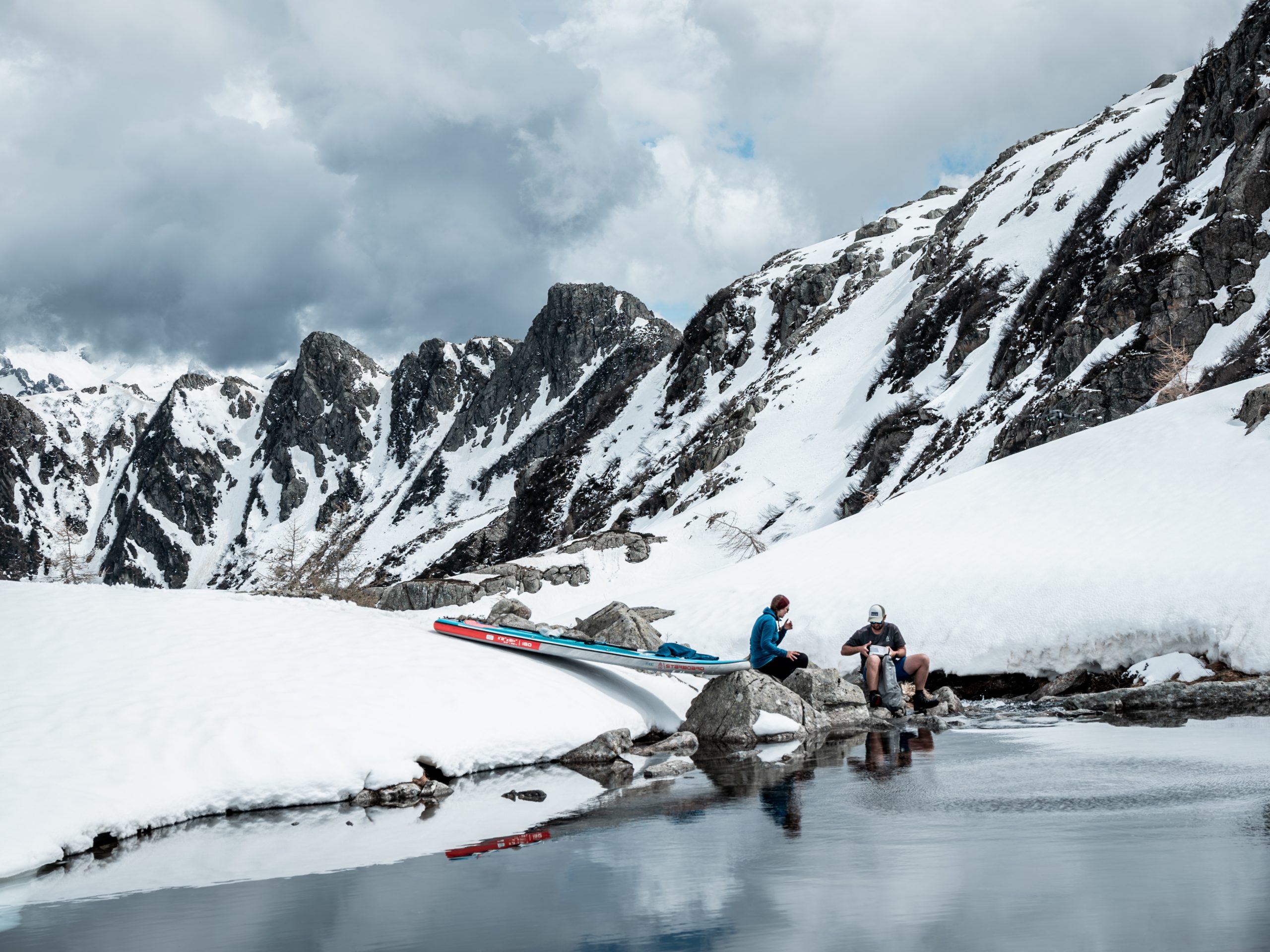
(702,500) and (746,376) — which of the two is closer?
(702,500)

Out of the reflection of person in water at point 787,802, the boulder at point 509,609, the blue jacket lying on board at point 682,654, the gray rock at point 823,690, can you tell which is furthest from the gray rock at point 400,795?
the boulder at point 509,609

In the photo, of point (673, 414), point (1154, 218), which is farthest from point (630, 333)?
point (1154, 218)

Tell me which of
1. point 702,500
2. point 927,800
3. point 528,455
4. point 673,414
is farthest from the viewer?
point 528,455

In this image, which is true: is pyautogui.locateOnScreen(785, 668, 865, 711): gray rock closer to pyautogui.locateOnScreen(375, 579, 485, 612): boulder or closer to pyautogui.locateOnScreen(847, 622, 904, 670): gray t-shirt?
pyautogui.locateOnScreen(847, 622, 904, 670): gray t-shirt

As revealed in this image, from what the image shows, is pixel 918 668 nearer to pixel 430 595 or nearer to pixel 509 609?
pixel 509 609

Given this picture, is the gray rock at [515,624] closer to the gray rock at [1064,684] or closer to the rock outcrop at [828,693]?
the rock outcrop at [828,693]

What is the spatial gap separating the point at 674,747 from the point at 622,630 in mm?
5737

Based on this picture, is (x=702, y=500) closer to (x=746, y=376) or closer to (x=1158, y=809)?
(x=746, y=376)

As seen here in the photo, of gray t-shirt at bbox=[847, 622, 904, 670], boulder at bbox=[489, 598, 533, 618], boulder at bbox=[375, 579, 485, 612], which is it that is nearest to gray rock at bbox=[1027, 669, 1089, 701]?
gray t-shirt at bbox=[847, 622, 904, 670]

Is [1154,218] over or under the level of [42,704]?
over

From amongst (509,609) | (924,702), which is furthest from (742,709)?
(509,609)

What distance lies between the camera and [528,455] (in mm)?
156375

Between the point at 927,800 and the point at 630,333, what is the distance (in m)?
156

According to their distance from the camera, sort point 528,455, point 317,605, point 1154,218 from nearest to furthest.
Answer: point 317,605 → point 1154,218 → point 528,455
